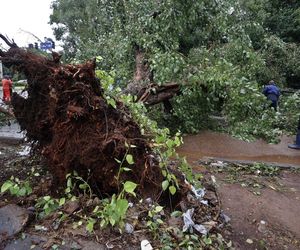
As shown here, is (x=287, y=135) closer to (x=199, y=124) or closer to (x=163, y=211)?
(x=199, y=124)

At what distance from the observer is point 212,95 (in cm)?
767

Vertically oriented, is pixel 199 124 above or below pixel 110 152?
below

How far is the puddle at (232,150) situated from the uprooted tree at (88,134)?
8.87ft

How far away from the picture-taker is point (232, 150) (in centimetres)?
725

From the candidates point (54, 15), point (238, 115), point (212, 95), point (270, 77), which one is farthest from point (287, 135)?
point (54, 15)

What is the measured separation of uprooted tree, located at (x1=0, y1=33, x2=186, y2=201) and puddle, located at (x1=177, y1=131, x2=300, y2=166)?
270 centimetres

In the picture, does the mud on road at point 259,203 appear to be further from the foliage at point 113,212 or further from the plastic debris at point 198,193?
the foliage at point 113,212

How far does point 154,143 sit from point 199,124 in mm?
4633

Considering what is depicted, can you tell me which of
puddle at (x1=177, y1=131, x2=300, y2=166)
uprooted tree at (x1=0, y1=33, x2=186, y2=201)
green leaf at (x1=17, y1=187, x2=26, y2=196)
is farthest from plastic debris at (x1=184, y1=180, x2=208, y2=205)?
puddle at (x1=177, y1=131, x2=300, y2=166)

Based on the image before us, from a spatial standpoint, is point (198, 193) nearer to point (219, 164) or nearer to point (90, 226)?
point (90, 226)

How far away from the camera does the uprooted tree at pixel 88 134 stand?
351 cm

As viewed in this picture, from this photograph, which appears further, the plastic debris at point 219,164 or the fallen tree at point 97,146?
the plastic debris at point 219,164

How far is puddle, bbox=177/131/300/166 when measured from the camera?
679 cm

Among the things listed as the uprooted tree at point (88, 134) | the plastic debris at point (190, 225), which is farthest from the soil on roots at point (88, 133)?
the plastic debris at point (190, 225)
